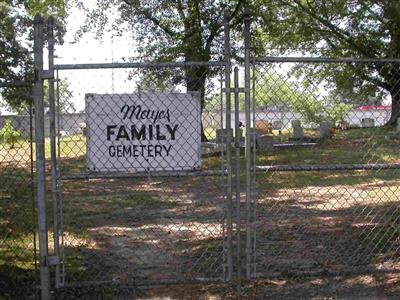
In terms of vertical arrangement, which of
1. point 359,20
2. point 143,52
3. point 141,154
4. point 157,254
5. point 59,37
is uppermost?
point 359,20

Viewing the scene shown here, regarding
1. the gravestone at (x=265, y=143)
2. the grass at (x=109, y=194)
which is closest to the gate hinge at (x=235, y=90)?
the grass at (x=109, y=194)

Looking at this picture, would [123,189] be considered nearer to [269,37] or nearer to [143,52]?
[143,52]

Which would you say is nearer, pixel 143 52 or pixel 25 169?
pixel 25 169

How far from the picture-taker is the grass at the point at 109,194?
7.26 meters

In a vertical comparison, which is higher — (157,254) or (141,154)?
(141,154)

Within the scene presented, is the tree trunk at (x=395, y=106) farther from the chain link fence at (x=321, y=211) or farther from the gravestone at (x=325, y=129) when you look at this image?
the gravestone at (x=325, y=129)

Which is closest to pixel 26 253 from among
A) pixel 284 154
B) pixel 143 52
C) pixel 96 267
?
pixel 96 267

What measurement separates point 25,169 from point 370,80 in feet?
64.2

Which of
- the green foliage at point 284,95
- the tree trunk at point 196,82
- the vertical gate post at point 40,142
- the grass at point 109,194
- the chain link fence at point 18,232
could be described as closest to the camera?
the vertical gate post at point 40,142

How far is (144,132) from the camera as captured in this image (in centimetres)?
495

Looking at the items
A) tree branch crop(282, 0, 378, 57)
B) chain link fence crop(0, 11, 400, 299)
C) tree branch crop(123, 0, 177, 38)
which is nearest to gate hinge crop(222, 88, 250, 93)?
chain link fence crop(0, 11, 400, 299)

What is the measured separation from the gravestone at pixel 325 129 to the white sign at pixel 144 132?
962 inches

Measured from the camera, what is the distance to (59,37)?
563 cm

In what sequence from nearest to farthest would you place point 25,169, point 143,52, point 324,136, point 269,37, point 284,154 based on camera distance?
point 25,169 < point 284,154 < point 143,52 < point 324,136 < point 269,37
